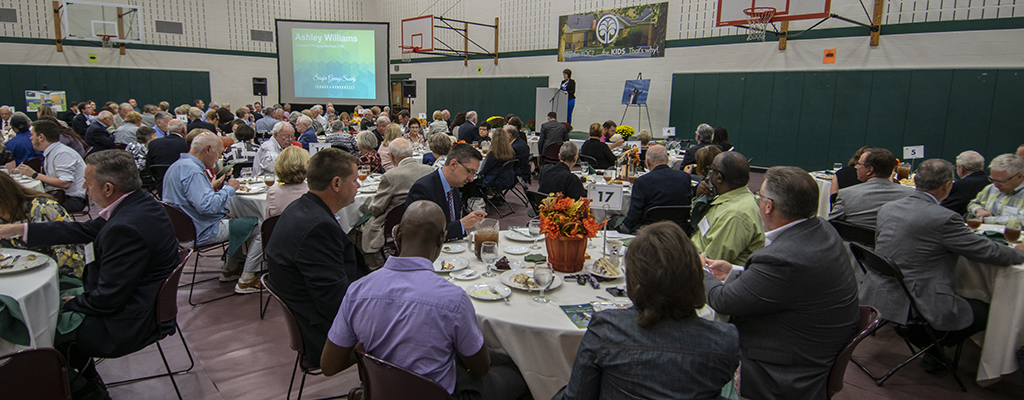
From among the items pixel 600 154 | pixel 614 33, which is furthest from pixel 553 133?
pixel 614 33

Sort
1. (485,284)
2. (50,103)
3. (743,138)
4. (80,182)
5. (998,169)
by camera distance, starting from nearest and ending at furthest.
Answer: (485,284)
(998,169)
(80,182)
(743,138)
(50,103)

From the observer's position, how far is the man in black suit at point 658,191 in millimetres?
4312

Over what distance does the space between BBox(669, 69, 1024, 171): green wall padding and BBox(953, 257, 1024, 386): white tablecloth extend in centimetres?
773

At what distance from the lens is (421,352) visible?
5.73 feet

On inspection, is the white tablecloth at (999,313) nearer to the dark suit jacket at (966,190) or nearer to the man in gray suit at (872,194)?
the man in gray suit at (872,194)

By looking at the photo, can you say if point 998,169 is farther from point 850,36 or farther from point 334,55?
point 334,55

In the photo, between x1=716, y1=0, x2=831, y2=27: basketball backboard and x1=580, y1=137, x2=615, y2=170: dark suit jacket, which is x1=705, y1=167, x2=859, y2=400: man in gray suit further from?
x1=716, y1=0, x2=831, y2=27: basketball backboard

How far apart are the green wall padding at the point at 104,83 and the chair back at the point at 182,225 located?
1531cm

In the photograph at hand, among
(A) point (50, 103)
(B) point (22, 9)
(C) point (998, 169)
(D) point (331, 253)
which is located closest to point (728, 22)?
(C) point (998, 169)

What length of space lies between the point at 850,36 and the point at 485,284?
1026 centimetres

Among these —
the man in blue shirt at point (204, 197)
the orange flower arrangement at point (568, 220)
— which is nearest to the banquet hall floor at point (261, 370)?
the man in blue shirt at point (204, 197)

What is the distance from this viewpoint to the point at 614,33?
13.2 meters

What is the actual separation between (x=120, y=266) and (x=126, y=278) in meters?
0.06

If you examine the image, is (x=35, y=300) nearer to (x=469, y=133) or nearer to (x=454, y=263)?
(x=454, y=263)
